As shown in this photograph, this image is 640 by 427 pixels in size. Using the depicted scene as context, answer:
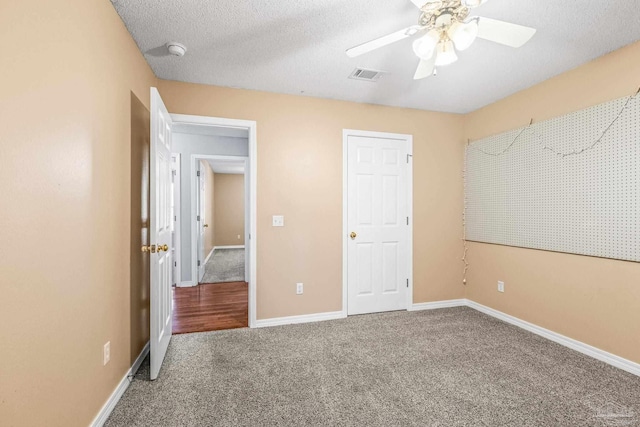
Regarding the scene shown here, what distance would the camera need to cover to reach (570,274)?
262 centimetres

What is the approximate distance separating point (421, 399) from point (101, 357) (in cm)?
193

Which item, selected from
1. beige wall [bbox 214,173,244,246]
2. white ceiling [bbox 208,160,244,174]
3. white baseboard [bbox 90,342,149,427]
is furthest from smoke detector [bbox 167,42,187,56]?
beige wall [bbox 214,173,244,246]

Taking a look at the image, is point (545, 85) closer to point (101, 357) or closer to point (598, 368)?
point (598, 368)

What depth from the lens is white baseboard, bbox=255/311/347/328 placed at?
3.07m

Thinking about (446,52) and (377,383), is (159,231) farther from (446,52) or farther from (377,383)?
(446,52)

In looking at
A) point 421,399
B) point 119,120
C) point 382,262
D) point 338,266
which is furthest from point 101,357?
point 382,262

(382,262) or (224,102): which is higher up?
(224,102)

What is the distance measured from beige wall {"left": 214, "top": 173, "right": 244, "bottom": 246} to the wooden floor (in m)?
4.63

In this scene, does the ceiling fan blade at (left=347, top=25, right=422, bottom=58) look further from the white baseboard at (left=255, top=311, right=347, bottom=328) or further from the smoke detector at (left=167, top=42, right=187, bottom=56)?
the white baseboard at (left=255, top=311, right=347, bottom=328)

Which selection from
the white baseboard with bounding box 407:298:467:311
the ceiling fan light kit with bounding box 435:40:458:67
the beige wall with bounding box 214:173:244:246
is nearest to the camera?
the ceiling fan light kit with bounding box 435:40:458:67

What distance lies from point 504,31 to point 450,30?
26 centimetres

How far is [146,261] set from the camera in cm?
242

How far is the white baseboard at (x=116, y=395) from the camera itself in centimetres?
161

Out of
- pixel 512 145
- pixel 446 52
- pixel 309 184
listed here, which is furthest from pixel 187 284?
pixel 512 145
